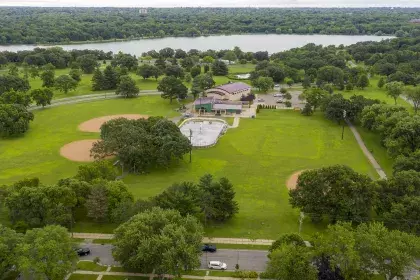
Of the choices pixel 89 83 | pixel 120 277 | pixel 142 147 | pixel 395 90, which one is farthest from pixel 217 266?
pixel 89 83

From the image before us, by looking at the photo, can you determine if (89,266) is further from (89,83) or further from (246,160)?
(89,83)

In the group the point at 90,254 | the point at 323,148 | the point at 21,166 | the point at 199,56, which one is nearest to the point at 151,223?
the point at 90,254

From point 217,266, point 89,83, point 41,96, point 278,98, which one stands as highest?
point 41,96

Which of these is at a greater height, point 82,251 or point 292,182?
point 292,182

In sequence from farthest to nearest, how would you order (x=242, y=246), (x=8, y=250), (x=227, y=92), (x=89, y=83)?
(x=89, y=83) < (x=227, y=92) < (x=242, y=246) < (x=8, y=250)

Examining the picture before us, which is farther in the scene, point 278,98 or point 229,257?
point 278,98

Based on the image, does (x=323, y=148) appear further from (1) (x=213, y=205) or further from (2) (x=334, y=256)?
(2) (x=334, y=256)

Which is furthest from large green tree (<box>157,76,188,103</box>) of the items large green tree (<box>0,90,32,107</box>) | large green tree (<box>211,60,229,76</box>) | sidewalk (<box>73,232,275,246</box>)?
sidewalk (<box>73,232,275,246</box>)

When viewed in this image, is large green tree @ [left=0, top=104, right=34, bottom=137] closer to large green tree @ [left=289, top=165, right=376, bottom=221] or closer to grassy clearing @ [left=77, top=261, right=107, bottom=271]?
grassy clearing @ [left=77, top=261, right=107, bottom=271]
